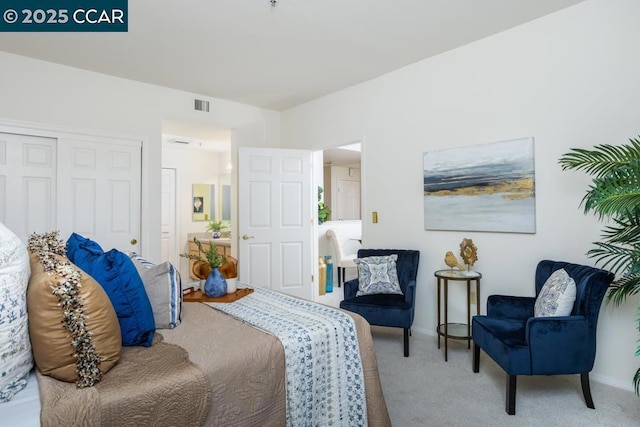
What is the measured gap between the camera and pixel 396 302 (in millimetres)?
3217

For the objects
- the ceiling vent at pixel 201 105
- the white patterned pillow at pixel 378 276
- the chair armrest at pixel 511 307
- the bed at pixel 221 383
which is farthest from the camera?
the ceiling vent at pixel 201 105

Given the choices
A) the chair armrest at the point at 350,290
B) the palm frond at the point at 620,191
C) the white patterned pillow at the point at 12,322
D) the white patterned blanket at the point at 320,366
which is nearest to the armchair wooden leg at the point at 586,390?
the palm frond at the point at 620,191

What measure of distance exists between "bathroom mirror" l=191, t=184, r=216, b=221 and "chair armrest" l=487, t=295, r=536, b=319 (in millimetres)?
5528

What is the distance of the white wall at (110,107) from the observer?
3424mm

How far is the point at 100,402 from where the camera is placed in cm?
111

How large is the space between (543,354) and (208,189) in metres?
6.18

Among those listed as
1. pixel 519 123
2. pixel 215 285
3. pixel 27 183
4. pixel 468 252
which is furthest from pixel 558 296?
pixel 27 183

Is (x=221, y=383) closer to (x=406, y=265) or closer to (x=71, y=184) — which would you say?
(x=406, y=265)

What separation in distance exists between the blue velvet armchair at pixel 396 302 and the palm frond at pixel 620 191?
162 cm

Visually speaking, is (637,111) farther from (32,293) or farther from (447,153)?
(32,293)

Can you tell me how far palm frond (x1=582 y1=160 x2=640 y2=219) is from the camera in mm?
1812

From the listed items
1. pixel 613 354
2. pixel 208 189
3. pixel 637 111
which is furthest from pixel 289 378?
pixel 208 189

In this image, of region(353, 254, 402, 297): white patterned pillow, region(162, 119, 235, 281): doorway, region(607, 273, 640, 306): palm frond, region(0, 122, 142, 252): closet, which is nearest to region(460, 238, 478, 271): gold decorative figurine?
region(353, 254, 402, 297): white patterned pillow

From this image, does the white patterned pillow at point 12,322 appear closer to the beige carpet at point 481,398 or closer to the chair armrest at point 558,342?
the beige carpet at point 481,398
